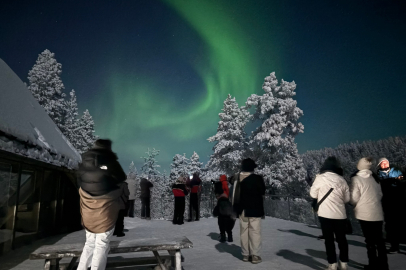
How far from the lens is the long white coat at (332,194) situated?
16.7 ft

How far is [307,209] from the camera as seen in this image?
18.2m

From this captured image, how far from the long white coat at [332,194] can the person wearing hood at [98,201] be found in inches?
141

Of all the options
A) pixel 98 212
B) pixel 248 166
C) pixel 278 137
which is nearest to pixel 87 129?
pixel 278 137

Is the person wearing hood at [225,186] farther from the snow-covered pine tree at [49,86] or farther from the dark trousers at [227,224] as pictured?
the snow-covered pine tree at [49,86]

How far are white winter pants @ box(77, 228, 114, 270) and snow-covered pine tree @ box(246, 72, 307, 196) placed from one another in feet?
72.7

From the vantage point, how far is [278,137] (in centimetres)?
2548

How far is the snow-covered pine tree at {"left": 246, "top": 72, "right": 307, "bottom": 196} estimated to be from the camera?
992 inches

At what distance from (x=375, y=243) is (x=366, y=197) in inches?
31.0

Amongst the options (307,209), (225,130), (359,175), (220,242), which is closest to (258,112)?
(225,130)

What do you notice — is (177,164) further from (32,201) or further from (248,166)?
(248,166)

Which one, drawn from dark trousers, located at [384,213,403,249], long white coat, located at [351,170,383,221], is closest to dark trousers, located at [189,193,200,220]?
dark trousers, located at [384,213,403,249]

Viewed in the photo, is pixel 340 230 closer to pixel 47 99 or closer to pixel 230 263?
pixel 230 263

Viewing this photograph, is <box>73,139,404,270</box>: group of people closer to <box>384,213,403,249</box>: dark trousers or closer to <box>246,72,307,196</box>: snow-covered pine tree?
<box>384,213,403,249</box>: dark trousers

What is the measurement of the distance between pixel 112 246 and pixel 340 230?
12.8ft
